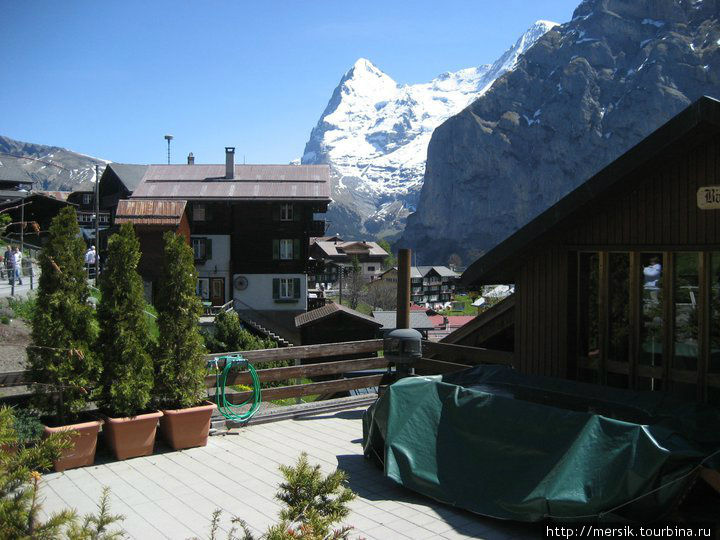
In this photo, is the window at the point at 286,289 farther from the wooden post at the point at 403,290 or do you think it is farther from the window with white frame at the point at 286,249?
the wooden post at the point at 403,290

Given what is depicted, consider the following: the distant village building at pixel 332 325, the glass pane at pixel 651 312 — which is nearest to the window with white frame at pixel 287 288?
the distant village building at pixel 332 325

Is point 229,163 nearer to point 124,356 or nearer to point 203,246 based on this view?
point 203,246

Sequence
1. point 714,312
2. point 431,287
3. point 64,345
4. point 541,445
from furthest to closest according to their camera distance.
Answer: point 431,287 → point 64,345 → point 714,312 → point 541,445

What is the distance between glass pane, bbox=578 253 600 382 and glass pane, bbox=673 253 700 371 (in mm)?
977

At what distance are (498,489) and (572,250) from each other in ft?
11.2

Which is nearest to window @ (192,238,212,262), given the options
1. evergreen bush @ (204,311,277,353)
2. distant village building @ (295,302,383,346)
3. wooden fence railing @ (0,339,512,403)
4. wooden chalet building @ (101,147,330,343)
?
wooden chalet building @ (101,147,330,343)

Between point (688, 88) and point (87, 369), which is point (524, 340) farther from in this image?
point (688, 88)

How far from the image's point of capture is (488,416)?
6051 mm

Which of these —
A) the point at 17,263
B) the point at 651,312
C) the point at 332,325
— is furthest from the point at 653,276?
the point at 332,325

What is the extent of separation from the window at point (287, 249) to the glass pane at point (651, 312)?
40.1 meters

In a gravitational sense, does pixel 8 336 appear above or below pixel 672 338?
below

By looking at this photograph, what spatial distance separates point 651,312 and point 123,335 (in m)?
5.88

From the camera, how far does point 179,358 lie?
8023mm

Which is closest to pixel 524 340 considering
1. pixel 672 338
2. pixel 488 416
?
pixel 672 338
